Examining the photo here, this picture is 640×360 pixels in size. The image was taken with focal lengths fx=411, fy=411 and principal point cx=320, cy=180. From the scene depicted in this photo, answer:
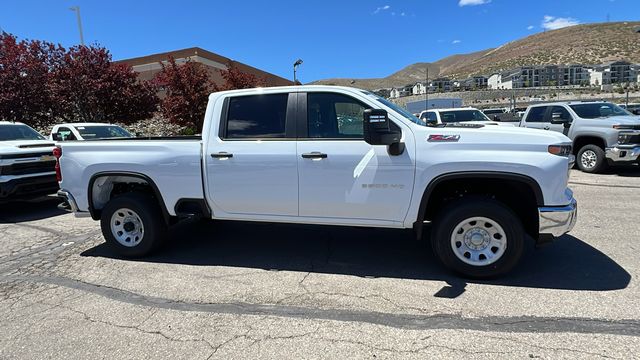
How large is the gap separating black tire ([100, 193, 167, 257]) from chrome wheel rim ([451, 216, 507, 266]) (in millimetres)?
3432

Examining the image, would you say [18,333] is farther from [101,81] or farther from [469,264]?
[101,81]

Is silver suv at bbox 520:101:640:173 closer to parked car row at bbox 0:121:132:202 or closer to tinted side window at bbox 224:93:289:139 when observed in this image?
tinted side window at bbox 224:93:289:139

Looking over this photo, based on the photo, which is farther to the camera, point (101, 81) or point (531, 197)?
point (101, 81)

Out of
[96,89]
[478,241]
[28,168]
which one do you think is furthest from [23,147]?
[96,89]

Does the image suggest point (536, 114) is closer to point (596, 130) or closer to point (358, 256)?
point (596, 130)

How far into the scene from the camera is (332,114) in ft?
14.5

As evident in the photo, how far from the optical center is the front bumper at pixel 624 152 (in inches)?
393

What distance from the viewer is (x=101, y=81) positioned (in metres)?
18.4

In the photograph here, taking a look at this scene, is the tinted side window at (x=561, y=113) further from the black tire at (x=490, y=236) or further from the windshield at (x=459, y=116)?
the black tire at (x=490, y=236)

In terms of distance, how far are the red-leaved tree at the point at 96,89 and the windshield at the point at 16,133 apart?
9.49 meters

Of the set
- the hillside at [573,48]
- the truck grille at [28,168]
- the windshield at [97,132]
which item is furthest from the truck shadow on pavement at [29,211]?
the hillside at [573,48]

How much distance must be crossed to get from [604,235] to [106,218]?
6406 millimetres

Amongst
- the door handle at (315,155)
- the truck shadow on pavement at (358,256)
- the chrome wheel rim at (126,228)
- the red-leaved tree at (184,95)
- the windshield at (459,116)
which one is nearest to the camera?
the truck shadow on pavement at (358,256)

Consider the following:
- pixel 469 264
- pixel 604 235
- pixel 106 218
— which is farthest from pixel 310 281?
pixel 604 235
